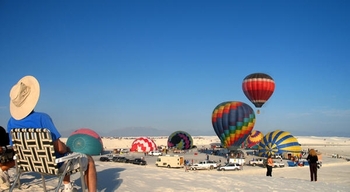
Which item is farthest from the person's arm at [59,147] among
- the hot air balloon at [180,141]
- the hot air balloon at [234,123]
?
the hot air balloon at [180,141]

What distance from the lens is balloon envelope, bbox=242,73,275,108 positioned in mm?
37219

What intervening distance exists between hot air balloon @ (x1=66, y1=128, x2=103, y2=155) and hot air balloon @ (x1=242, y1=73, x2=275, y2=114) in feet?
61.1

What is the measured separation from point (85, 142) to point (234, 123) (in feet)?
52.6

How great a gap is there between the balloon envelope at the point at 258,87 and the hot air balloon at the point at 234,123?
7.99 ft

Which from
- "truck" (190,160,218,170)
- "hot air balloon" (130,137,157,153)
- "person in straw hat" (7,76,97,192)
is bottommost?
"truck" (190,160,218,170)

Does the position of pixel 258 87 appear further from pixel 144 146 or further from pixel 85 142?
pixel 85 142

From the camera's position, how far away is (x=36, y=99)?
159 inches

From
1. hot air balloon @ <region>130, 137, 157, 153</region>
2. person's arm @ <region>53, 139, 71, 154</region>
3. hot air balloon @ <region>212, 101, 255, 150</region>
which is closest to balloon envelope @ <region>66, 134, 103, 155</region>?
hot air balloon @ <region>130, 137, 157, 153</region>

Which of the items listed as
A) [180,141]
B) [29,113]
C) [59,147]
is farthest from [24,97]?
[180,141]

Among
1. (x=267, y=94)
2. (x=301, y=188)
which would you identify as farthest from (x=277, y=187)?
(x=267, y=94)

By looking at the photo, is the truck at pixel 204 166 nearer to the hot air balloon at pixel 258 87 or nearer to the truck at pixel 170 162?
the truck at pixel 170 162

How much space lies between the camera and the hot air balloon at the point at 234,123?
3475 cm

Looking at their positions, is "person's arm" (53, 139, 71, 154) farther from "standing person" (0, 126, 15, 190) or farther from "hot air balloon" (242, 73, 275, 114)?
"hot air balloon" (242, 73, 275, 114)

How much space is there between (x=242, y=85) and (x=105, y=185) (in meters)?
34.6
